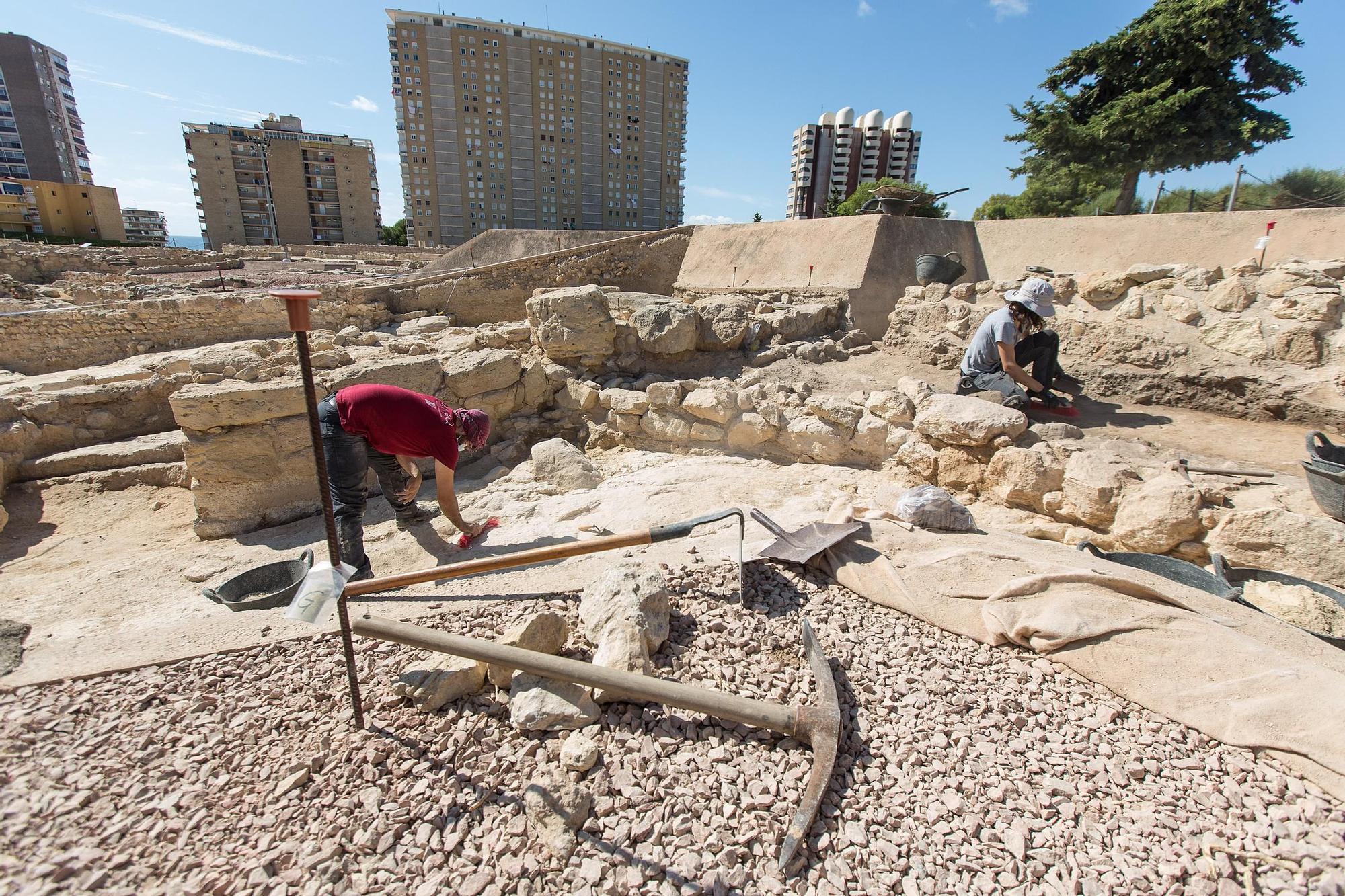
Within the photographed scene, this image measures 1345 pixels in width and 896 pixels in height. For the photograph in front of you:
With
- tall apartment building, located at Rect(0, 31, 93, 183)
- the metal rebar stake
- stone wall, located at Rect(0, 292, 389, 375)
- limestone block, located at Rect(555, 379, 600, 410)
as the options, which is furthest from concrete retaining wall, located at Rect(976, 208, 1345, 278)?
tall apartment building, located at Rect(0, 31, 93, 183)

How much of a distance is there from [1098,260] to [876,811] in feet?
27.3

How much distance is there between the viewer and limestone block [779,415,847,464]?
457 centimetres

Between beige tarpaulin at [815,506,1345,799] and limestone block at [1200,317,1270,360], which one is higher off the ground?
limestone block at [1200,317,1270,360]

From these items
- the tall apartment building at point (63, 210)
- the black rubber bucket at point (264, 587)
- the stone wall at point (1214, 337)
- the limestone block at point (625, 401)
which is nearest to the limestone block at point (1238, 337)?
the stone wall at point (1214, 337)

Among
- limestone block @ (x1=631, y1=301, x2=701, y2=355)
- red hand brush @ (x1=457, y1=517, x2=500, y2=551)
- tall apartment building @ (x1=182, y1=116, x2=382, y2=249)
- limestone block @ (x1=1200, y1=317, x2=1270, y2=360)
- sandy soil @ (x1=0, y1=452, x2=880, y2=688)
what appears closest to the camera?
sandy soil @ (x1=0, y1=452, x2=880, y2=688)

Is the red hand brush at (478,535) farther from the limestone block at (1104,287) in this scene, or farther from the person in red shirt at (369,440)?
the limestone block at (1104,287)

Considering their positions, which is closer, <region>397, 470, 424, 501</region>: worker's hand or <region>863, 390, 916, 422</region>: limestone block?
<region>397, 470, 424, 501</region>: worker's hand

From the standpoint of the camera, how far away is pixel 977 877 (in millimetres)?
1438

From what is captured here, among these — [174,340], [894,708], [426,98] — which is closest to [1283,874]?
[894,708]

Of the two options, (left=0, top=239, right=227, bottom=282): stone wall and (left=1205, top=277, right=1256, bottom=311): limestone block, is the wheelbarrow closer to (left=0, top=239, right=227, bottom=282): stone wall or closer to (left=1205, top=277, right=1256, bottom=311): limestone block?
(left=1205, top=277, right=1256, bottom=311): limestone block

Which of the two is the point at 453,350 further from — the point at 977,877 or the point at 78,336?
the point at 78,336

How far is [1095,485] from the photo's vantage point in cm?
333

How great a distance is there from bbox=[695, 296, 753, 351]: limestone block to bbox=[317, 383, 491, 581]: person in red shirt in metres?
3.48

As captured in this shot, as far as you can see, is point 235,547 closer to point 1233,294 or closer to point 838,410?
point 838,410
